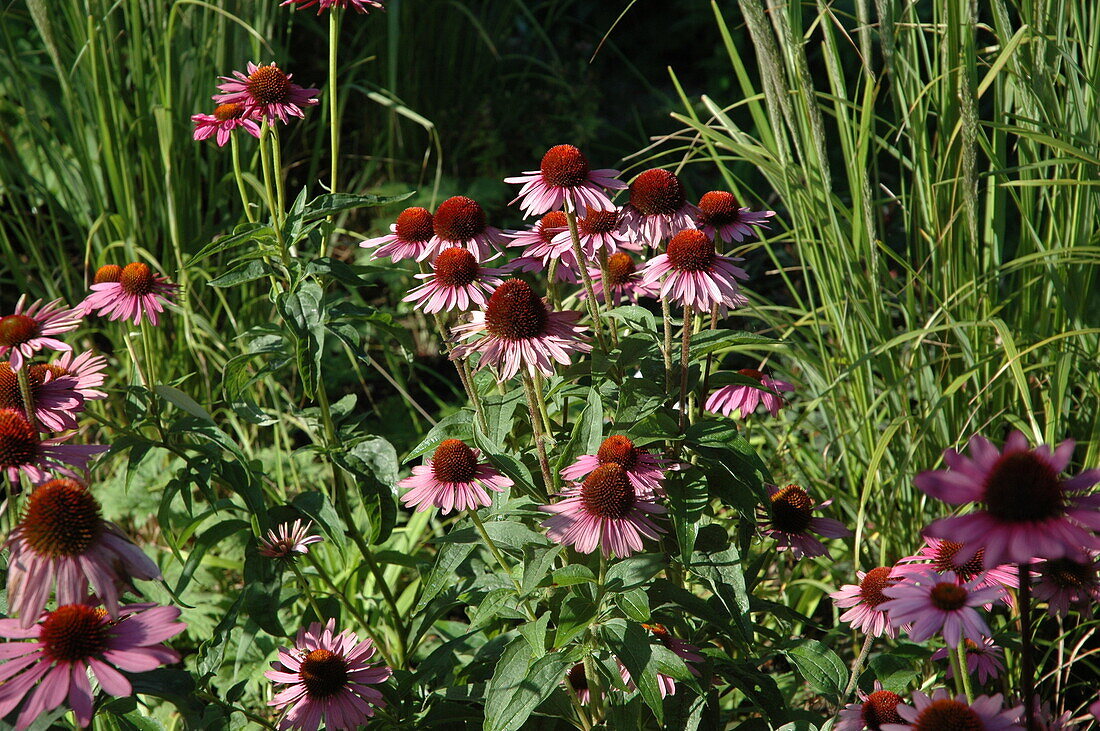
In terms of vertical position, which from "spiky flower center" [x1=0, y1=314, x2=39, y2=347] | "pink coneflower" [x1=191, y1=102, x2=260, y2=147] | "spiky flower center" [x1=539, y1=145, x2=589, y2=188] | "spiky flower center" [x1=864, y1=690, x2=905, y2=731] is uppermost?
"pink coneflower" [x1=191, y1=102, x2=260, y2=147]

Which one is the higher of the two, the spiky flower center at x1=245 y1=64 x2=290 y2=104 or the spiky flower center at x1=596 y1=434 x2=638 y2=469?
the spiky flower center at x1=245 y1=64 x2=290 y2=104

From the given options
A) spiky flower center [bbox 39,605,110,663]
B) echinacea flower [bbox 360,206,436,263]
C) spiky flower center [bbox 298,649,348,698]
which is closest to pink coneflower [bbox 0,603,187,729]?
spiky flower center [bbox 39,605,110,663]

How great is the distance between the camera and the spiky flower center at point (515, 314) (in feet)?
3.84

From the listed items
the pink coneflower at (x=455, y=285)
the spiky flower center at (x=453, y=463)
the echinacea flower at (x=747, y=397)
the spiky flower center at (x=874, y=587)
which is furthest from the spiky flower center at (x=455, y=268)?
the spiky flower center at (x=874, y=587)

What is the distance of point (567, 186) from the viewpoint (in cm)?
132

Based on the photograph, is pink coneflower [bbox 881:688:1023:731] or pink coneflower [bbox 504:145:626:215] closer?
pink coneflower [bbox 881:688:1023:731]

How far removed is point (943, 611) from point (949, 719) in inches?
4.5

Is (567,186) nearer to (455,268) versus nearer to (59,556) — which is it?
(455,268)

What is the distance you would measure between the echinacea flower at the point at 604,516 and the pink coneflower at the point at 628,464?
11 mm

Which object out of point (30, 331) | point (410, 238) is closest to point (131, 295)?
point (30, 331)

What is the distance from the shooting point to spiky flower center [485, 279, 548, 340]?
1172 mm

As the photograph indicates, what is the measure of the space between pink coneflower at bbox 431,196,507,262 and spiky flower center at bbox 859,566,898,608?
0.71 meters

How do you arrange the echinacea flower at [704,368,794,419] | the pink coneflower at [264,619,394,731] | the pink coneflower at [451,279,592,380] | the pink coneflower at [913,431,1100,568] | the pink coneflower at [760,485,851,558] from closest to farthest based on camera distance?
the pink coneflower at [913,431,1100,568], the pink coneflower at [451,279,592,380], the pink coneflower at [264,619,394,731], the pink coneflower at [760,485,851,558], the echinacea flower at [704,368,794,419]

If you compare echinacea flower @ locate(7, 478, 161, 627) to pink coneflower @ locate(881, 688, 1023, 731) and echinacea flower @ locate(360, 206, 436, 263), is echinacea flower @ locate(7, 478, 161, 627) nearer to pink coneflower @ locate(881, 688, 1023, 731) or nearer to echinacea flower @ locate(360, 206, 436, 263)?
echinacea flower @ locate(360, 206, 436, 263)
